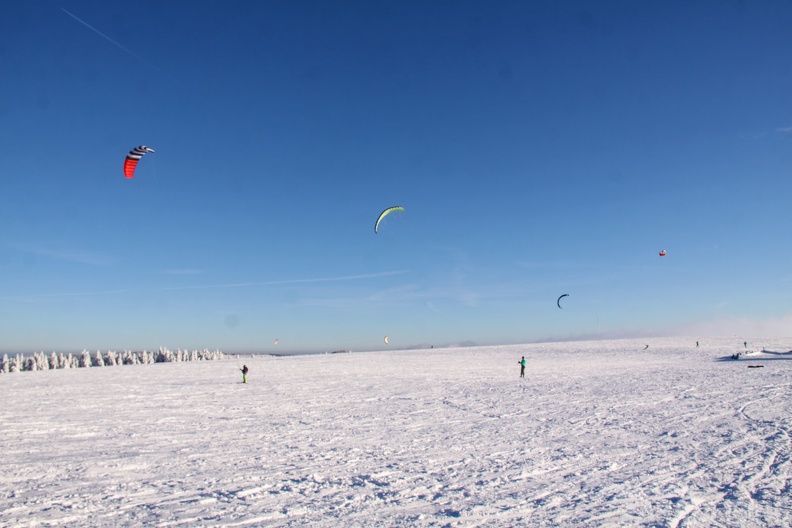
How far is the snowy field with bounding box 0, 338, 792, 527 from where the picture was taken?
20.0ft

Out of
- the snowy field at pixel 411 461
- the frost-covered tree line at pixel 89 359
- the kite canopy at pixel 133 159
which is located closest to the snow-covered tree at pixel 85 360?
the frost-covered tree line at pixel 89 359

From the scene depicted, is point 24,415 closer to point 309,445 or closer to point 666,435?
point 309,445

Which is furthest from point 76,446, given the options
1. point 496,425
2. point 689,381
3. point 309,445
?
point 689,381

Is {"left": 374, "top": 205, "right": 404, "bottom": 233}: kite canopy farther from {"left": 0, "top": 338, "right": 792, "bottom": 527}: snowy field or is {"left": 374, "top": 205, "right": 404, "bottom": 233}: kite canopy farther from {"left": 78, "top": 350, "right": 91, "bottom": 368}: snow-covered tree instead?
{"left": 78, "top": 350, "right": 91, "bottom": 368}: snow-covered tree

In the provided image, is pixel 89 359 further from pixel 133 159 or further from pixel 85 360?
pixel 133 159

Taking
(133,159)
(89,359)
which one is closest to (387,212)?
(133,159)

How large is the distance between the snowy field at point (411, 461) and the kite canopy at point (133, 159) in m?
12.2

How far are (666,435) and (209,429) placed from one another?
11.1 m

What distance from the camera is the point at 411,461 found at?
28.4 ft

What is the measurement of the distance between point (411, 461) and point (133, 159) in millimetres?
22501

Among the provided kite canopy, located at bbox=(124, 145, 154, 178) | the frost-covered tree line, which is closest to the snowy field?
kite canopy, located at bbox=(124, 145, 154, 178)

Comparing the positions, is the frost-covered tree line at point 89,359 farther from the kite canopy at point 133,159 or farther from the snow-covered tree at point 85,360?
the kite canopy at point 133,159

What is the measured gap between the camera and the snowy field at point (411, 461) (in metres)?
6.09

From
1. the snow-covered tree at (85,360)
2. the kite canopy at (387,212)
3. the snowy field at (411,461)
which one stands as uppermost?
the kite canopy at (387,212)
